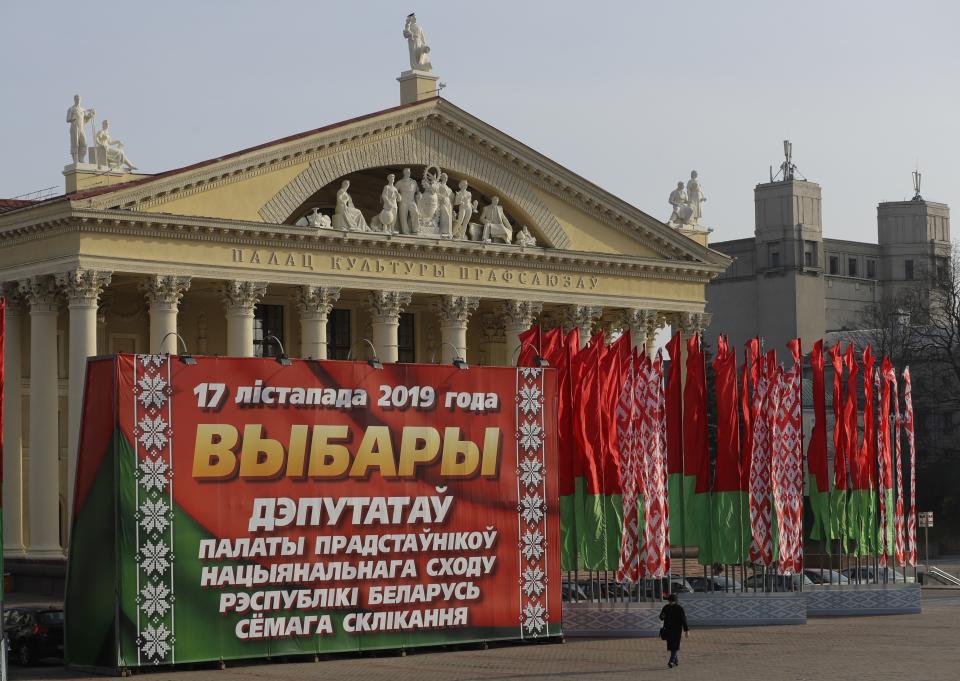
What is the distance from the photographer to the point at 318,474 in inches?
1501

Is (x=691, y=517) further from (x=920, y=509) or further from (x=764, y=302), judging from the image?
(x=764, y=302)

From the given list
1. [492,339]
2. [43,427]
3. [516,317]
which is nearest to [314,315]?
[516,317]

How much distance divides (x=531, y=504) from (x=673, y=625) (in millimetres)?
6755

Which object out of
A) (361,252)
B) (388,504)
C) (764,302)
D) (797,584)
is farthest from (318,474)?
(764,302)

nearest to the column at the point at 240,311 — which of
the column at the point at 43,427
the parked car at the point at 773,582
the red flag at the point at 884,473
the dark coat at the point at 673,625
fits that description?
the column at the point at 43,427

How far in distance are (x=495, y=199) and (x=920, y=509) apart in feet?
144

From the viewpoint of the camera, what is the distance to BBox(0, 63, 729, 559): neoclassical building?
5466cm

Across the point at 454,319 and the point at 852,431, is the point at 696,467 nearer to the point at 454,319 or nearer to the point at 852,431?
the point at 852,431

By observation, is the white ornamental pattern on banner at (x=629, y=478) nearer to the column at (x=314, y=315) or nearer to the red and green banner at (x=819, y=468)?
the red and green banner at (x=819, y=468)

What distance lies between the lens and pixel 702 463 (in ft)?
155

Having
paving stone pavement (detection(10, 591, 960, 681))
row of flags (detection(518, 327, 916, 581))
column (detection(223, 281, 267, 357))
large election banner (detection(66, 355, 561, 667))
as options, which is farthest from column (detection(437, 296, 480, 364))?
large election banner (detection(66, 355, 561, 667))

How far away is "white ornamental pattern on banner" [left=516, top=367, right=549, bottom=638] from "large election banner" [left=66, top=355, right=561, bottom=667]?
4 centimetres

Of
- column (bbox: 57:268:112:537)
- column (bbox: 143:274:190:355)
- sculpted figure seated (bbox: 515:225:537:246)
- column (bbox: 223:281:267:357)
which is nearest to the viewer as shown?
column (bbox: 57:268:112:537)

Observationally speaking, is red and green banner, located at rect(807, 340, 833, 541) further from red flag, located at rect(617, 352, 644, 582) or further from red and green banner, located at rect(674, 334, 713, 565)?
red flag, located at rect(617, 352, 644, 582)
